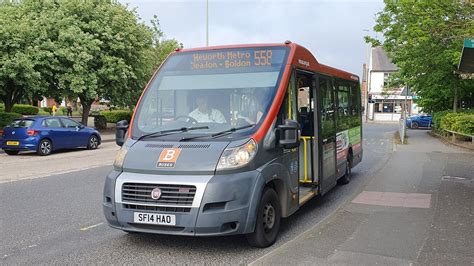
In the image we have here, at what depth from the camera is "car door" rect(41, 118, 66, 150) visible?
1755 centimetres

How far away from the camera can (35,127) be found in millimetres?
17203

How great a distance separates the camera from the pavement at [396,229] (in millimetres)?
5027

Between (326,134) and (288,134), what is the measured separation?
2.55 metres

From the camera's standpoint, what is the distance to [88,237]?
612 cm

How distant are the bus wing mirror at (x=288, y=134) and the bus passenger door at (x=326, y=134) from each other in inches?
75.7

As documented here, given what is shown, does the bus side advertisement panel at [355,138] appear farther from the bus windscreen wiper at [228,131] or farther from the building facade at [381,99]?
the building facade at [381,99]

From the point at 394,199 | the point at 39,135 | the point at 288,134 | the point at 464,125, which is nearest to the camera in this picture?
Answer: the point at 288,134

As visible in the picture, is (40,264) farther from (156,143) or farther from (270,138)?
(270,138)

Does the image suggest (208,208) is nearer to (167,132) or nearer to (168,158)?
(168,158)

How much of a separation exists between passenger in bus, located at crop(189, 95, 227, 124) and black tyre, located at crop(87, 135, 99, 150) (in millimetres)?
14675

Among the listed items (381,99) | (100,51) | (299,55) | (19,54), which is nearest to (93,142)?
(19,54)

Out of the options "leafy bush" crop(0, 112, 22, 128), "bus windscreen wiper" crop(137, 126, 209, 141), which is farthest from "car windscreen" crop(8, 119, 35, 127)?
"bus windscreen wiper" crop(137, 126, 209, 141)

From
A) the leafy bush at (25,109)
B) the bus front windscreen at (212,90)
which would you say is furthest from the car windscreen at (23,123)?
the leafy bush at (25,109)

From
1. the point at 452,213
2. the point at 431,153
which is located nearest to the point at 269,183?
the point at 452,213
